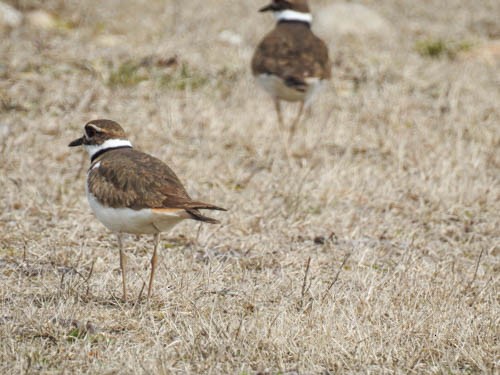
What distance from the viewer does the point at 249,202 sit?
277 inches

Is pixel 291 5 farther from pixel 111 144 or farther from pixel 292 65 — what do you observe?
pixel 111 144

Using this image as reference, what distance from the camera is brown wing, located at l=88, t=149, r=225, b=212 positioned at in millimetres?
4605

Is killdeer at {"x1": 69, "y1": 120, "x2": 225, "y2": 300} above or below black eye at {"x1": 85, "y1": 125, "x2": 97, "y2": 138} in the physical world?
below

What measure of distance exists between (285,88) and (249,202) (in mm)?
1900

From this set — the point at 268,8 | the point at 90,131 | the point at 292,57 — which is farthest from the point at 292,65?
the point at 90,131

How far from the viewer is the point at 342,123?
9352 millimetres

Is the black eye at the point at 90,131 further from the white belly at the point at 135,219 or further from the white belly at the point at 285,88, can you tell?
the white belly at the point at 285,88

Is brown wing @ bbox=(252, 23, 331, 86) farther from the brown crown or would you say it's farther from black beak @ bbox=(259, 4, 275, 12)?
black beak @ bbox=(259, 4, 275, 12)

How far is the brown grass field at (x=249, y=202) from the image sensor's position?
433cm

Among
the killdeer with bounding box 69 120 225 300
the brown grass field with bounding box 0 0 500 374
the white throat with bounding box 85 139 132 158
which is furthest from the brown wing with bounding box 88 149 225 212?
the brown grass field with bounding box 0 0 500 374

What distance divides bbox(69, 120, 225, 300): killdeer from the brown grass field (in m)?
0.47

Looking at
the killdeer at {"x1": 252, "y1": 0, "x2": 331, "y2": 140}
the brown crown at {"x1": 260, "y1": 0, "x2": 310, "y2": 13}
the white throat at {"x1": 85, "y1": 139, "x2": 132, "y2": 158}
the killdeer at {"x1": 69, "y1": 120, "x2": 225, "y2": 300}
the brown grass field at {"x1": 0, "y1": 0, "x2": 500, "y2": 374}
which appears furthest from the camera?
the brown crown at {"x1": 260, "y1": 0, "x2": 310, "y2": 13}

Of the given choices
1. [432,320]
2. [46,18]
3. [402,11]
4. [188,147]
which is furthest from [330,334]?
[402,11]

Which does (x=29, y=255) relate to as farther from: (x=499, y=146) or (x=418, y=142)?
(x=499, y=146)
